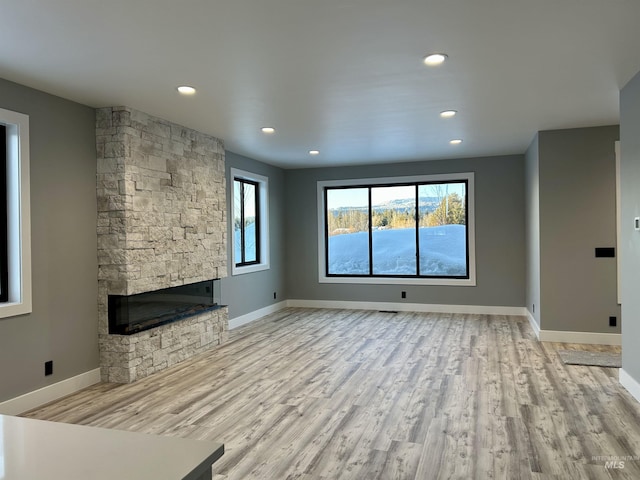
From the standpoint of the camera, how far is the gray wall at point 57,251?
3727mm

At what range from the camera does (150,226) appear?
15.5 ft

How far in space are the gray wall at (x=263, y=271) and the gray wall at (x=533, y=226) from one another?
4.07 m

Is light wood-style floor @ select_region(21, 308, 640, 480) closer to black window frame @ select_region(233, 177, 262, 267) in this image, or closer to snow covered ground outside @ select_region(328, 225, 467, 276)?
black window frame @ select_region(233, 177, 262, 267)

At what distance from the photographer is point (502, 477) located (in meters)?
2.59

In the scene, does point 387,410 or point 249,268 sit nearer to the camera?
point 387,410

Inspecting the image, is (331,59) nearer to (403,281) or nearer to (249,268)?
(249,268)

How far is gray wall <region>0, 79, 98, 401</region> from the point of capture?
3727 mm

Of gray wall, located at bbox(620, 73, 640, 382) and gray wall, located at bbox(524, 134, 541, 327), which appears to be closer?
gray wall, located at bbox(620, 73, 640, 382)

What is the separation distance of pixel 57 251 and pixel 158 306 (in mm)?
1195

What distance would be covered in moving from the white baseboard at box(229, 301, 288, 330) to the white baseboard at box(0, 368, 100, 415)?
A: 2.54m

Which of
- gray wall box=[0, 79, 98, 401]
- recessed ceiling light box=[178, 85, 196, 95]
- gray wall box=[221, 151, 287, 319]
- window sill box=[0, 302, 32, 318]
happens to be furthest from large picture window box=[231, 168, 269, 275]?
window sill box=[0, 302, 32, 318]

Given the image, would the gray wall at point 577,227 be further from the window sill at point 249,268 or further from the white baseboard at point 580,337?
the window sill at point 249,268

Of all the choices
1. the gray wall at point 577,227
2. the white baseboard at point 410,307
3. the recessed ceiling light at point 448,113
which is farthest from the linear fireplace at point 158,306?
the gray wall at point 577,227

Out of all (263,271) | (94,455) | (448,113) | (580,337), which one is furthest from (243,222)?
(94,455)
